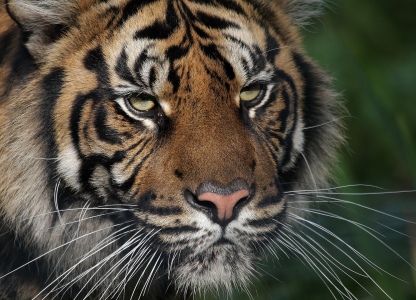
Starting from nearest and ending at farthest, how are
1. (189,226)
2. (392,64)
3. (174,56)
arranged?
(189,226) → (174,56) → (392,64)

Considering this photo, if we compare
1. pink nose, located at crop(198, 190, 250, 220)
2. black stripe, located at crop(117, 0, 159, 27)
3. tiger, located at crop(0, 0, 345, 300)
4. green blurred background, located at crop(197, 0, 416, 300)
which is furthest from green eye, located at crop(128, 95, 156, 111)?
green blurred background, located at crop(197, 0, 416, 300)

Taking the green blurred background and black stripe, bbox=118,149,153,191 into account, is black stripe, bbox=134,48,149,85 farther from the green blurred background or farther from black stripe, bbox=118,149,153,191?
the green blurred background

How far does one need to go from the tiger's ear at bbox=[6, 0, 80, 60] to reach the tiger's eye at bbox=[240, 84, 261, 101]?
68cm

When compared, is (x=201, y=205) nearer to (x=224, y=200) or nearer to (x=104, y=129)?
(x=224, y=200)

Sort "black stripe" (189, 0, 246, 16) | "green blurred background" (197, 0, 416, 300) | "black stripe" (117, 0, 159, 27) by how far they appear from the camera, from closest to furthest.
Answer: "black stripe" (117, 0, 159, 27), "black stripe" (189, 0, 246, 16), "green blurred background" (197, 0, 416, 300)

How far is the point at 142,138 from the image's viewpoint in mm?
1677

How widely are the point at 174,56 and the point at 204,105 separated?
0.65 ft

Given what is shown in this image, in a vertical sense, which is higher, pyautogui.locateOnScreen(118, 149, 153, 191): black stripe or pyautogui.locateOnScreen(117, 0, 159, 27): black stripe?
pyautogui.locateOnScreen(117, 0, 159, 27): black stripe

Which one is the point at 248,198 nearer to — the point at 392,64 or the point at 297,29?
the point at 297,29

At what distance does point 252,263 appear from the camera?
1854 mm

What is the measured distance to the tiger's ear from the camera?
5.56 ft

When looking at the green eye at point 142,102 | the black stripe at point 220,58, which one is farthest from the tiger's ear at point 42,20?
the black stripe at point 220,58

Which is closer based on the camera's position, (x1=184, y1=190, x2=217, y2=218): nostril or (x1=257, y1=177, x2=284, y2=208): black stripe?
(x1=184, y1=190, x2=217, y2=218): nostril

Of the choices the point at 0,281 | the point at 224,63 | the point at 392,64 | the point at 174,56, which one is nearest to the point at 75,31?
the point at 174,56
